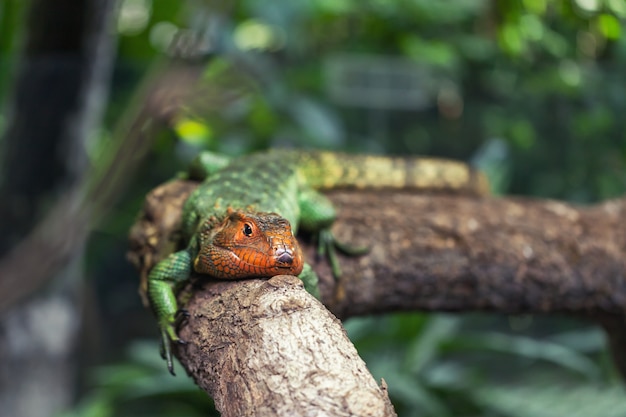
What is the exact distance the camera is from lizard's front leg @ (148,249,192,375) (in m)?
2.23

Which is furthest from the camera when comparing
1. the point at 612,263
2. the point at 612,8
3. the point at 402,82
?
the point at 402,82

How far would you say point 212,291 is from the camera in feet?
6.96

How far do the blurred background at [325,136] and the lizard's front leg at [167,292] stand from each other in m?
1.68

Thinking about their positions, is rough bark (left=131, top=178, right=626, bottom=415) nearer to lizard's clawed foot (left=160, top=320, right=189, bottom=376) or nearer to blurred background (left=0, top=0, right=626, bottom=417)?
lizard's clawed foot (left=160, top=320, right=189, bottom=376)

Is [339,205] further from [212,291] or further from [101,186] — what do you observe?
[101,186]

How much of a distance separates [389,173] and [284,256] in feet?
6.87

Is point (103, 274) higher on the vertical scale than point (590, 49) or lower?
lower

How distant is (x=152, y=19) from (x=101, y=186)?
3.67m

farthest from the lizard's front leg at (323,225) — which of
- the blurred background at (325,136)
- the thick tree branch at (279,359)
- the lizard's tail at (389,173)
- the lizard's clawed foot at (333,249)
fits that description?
the blurred background at (325,136)

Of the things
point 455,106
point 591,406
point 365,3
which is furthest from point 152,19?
point 591,406

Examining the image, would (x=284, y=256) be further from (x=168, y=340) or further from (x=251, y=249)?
(x=168, y=340)

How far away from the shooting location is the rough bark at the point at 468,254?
9.63 ft

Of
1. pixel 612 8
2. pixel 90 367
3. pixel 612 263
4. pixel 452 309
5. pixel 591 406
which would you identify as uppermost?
pixel 612 8

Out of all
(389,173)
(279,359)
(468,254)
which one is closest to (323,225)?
(468,254)
